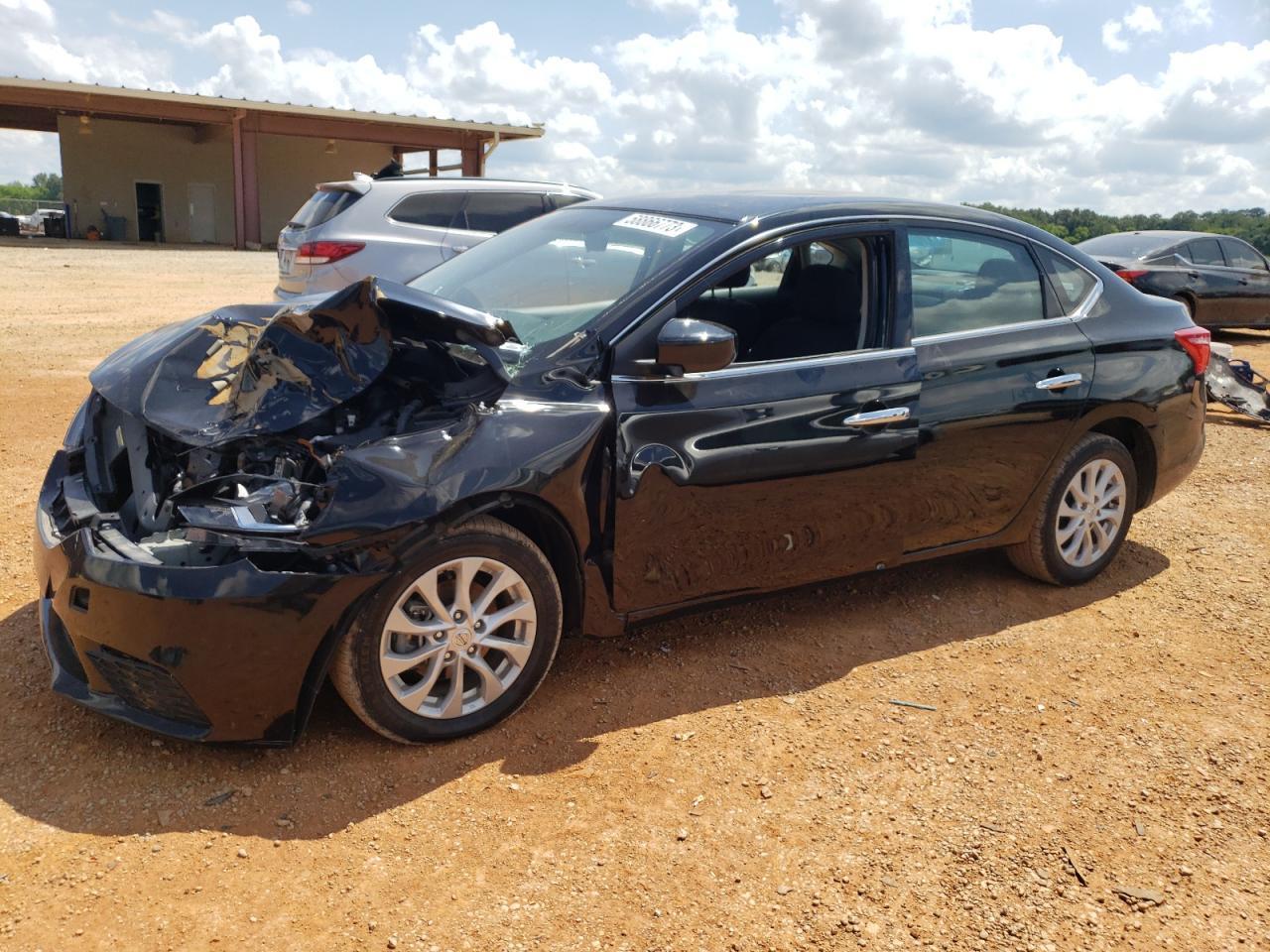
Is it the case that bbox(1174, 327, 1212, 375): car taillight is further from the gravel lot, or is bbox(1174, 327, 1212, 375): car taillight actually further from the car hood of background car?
the car hood of background car

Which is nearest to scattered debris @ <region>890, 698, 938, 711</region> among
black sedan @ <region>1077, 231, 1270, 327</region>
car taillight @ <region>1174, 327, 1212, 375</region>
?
car taillight @ <region>1174, 327, 1212, 375</region>

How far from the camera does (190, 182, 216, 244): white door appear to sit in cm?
3247

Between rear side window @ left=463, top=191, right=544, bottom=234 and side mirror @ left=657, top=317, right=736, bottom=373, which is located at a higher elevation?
rear side window @ left=463, top=191, right=544, bottom=234

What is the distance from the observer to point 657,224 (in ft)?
13.7

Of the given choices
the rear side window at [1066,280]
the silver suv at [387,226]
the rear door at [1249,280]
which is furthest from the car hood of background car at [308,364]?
the rear door at [1249,280]

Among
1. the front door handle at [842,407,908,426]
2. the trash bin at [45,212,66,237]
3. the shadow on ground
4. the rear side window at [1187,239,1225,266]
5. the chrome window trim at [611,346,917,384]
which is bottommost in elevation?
the shadow on ground

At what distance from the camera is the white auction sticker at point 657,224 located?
13.3ft

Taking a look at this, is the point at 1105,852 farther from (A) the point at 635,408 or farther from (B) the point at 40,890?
(B) the point at 40,890

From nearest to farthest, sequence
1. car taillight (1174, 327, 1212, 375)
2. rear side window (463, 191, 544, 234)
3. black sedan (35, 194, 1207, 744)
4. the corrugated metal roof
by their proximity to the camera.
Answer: black sedan (35, 194, 1207, 744) → car taillight (1174, 327, 1212, 375) → rear side window (463, 191, 544, 234) → the corrugated metal roof

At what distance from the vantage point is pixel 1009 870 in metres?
2.91

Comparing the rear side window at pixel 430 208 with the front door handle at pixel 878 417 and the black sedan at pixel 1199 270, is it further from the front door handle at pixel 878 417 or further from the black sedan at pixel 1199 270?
the black sedan at pixel 1199 270

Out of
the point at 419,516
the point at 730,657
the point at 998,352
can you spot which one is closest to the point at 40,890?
the point at 419,516

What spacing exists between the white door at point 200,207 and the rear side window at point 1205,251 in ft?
91.0

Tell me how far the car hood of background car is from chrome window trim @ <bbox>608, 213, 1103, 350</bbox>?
1.84 feet
